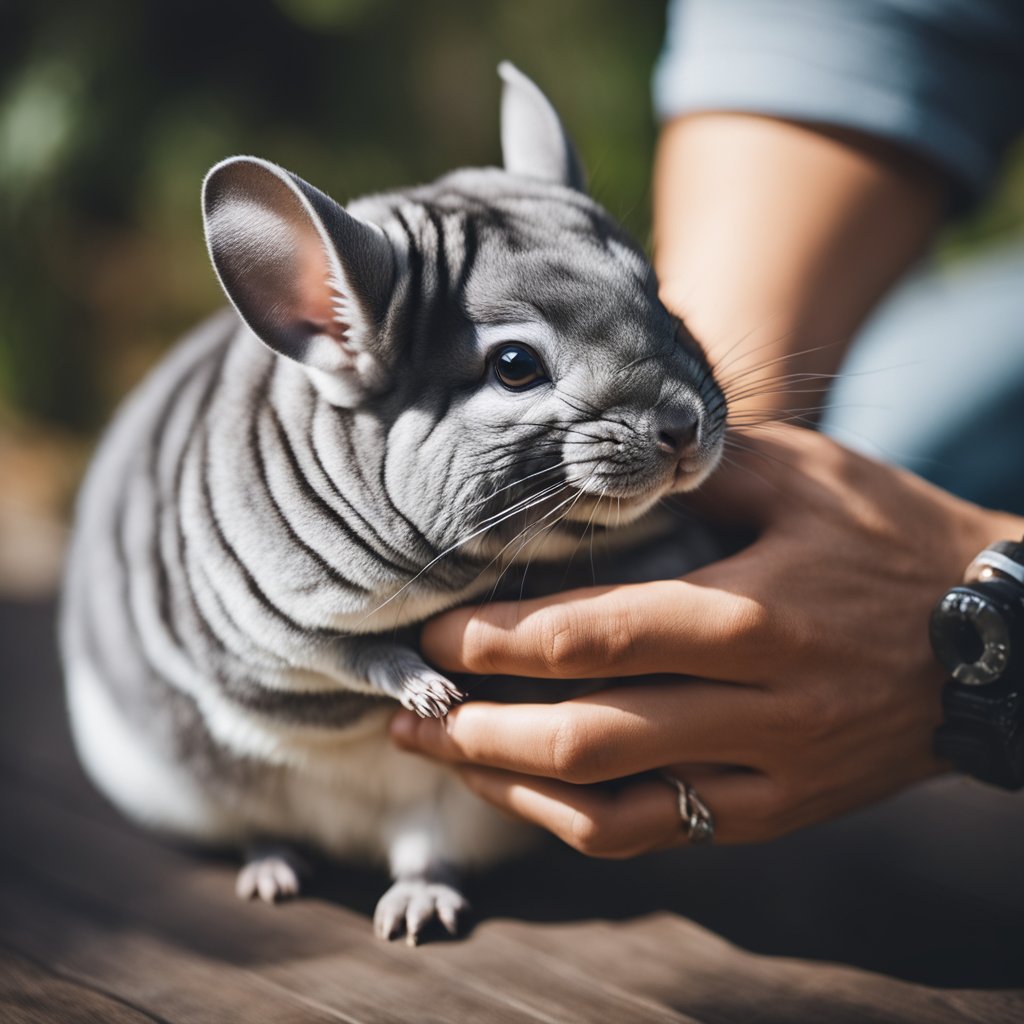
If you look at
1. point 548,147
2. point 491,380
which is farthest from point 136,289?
point 491,380

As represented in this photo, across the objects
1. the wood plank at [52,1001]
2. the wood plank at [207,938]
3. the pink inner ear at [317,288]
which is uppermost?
the pink inner ear at [317,288]

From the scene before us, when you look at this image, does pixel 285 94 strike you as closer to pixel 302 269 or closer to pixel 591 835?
pixel 302 269

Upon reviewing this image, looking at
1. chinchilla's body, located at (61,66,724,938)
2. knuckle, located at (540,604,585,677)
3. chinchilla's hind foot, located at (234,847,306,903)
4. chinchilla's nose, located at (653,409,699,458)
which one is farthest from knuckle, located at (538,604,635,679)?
chinchilla's hind foot, located at (234,847,306,903)

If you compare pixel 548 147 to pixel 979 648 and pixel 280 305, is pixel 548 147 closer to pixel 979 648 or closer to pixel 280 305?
pixel 280 305

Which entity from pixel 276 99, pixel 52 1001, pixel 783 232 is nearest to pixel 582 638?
pixel 52 1001

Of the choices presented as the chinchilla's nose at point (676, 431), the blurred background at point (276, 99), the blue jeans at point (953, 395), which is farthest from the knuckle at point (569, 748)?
the blurred background at point (276, 99)

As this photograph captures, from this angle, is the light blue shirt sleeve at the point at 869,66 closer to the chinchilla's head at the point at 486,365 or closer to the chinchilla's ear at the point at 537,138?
the chinchilla's ear at the point at 537,138
